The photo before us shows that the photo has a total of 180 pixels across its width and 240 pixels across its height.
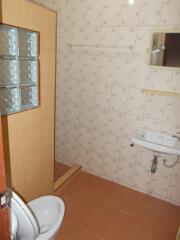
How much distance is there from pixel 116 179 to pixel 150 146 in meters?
0.82

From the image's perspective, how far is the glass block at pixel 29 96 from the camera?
1.61m

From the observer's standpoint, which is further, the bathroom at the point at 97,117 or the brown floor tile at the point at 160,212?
the brown floor tile at the point at 160,212

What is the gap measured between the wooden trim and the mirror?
162 centimetres

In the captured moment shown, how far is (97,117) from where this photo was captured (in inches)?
97.6

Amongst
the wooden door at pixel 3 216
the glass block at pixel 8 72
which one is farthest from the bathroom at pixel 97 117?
the wooden door at pixel 3 216

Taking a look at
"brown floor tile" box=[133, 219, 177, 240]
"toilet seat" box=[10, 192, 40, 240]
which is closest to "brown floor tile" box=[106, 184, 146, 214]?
"brown floor tile" box=[133, 219, 177, 240]

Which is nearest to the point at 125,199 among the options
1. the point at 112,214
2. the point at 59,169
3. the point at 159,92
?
the point at 112,214

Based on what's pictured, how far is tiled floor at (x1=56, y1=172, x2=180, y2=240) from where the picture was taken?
1.87 m

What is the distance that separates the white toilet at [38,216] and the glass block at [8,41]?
3.06 ft

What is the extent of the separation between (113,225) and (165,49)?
69.3 inches

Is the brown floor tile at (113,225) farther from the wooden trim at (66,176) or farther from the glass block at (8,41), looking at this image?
the glass block at (8,41)

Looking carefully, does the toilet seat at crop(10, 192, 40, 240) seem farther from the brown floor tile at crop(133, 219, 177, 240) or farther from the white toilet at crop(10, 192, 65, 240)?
the brown floor tile at crop(133, 219, 177, 240)

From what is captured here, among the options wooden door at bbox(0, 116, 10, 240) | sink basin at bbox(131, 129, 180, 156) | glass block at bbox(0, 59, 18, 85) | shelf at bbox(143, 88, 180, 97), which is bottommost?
sink basin at bbox(131, 129, 180, 156)

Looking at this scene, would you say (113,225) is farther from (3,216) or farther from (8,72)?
(8,72)
